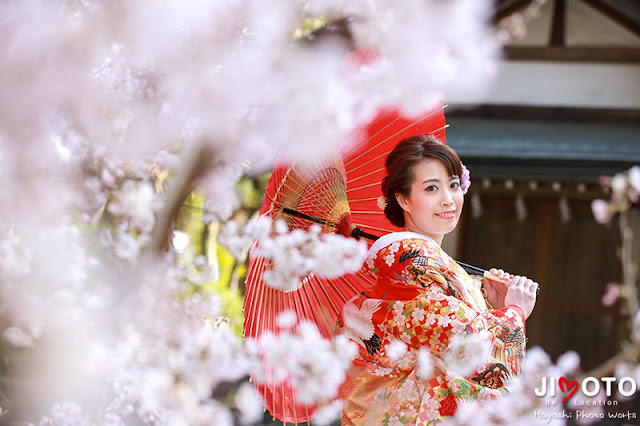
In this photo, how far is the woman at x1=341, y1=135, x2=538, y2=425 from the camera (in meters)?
1.95

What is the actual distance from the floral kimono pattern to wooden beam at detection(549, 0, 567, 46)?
18.2ft

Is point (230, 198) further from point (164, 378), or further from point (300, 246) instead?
point (164, 378)

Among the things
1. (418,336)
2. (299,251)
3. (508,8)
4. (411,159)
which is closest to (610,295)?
(508,8)

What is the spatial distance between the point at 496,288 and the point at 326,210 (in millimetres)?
712

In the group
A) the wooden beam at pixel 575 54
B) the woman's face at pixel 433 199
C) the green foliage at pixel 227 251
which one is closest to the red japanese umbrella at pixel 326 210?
the woman's face at pixel 433 199

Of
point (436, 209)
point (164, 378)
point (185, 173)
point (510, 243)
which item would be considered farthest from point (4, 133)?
point (510, 243)

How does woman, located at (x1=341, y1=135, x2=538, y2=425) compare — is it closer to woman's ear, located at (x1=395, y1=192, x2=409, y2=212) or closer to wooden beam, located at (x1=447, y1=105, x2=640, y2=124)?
woman's ear, located at (x1=395, y1=192, x2=409, y2=212)

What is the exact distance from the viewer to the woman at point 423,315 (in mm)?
1946

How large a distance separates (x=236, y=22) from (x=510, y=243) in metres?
5.18

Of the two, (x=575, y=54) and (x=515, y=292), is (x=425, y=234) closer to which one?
(x=515, y=292)

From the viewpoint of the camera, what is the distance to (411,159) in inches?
89.4

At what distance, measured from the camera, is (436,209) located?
2.24m

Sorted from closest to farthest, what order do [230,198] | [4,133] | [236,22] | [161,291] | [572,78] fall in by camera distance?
→ 1. [4,133]
2. [236,22]
3. [161,291]
4. [230,198]
5. [572,78]

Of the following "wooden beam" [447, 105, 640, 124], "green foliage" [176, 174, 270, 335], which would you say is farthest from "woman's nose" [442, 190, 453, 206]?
"wooden beam" [447, 105, 640, 124]
